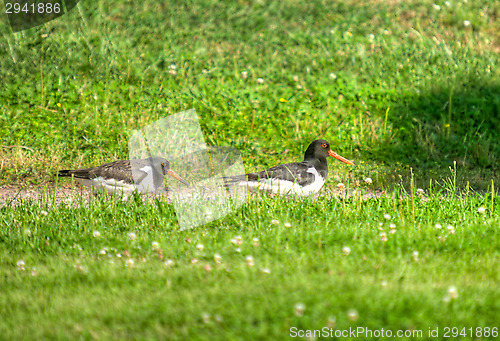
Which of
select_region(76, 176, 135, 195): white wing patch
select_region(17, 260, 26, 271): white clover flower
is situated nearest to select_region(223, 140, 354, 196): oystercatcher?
select_region(76, 176, 135, 195): white wing patch

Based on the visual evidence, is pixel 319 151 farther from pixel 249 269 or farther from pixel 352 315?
pixel 352 315

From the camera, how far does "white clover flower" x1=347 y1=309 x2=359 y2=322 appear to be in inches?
136

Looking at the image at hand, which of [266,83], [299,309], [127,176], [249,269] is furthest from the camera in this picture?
[266,83]

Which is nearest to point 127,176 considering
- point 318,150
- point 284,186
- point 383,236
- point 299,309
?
point 284,186

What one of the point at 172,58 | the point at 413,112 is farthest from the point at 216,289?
the point at 172,58

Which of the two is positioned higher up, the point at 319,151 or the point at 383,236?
the point at 383,236

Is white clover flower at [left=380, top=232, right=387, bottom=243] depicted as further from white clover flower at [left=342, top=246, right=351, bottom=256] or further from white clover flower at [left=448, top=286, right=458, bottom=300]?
white clover flower at [left=448, top=286, right=458, bottom=300]

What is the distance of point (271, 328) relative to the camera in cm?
350

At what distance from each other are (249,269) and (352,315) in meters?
1.17

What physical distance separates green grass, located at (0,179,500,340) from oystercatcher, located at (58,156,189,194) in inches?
17.8

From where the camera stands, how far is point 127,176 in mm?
6680

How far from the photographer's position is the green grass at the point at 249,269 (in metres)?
3.60

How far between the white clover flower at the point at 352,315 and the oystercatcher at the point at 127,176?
3.58m

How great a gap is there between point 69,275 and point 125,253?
0.58 meters
